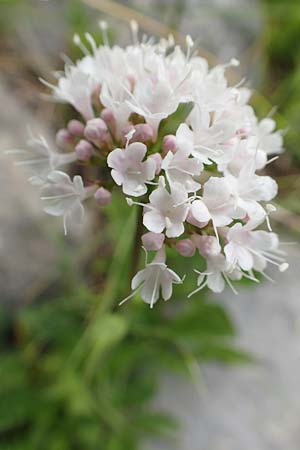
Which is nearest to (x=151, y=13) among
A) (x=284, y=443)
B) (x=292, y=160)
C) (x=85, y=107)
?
(x=292, y=160)

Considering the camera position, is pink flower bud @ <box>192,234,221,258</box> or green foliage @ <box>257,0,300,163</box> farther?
green foliage @ <box>257,0,300,163</box>

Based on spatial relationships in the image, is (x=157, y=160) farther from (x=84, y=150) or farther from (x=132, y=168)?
(x=84, y=150)

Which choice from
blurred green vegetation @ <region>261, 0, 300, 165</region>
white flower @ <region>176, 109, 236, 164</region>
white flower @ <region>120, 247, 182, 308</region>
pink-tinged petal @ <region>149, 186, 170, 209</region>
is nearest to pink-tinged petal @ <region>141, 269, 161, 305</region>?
white flower @ <region>120, 247, 182, 308</region>

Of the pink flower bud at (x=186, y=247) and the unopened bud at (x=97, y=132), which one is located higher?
the unopened bud at (x=97, y=132)

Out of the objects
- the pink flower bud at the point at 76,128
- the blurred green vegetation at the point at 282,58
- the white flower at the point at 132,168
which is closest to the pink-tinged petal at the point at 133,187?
the white flower at the point at 132,168

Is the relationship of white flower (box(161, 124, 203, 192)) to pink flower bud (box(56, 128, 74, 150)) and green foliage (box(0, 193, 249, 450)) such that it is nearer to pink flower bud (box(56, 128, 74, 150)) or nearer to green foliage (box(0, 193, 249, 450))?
pink flower bud (box(56, 128, 74, 150))

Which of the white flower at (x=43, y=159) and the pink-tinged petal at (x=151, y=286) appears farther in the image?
the white flower at (x=43, y=159)

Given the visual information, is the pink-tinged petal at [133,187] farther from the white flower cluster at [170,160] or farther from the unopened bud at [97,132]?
the unopened bud at [97,132]

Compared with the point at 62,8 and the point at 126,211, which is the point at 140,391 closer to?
the point at 126,211
